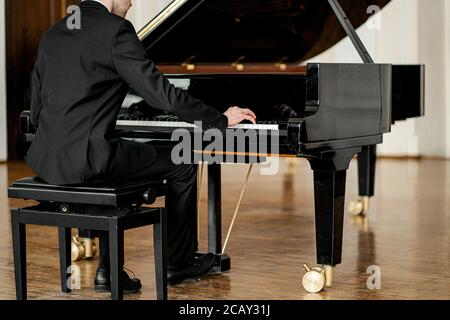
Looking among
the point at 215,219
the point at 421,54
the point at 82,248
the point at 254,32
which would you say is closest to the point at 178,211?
the point at 215,219

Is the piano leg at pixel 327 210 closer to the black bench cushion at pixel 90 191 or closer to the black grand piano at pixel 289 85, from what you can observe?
the black grand piano at pixel 289 85

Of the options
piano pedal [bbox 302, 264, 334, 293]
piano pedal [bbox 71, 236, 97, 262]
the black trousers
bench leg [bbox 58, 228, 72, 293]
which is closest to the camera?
the black trousers

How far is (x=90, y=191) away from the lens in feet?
10.9

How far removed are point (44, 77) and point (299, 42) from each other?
7.89ft

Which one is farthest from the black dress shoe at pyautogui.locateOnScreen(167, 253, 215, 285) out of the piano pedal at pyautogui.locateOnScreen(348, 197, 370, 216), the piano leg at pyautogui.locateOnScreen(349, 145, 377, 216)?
the piano pedal at pyautogui.locateOnScreen(348, 197, 370, 216)

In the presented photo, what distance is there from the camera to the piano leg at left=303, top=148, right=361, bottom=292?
380 centimetres

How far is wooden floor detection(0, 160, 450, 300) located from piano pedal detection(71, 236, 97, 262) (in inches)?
2.9

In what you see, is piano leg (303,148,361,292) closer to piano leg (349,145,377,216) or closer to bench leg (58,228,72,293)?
bench leg (58,228,72,293)

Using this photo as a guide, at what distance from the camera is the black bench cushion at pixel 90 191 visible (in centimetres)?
329

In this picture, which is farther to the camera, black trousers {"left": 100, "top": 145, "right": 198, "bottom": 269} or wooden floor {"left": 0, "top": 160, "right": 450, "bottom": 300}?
wooden floor {"left": 0, "top": 160, "right": 450, "bottom": 300}

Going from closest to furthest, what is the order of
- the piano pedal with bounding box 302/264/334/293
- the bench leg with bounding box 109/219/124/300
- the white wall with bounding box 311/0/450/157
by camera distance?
the bench leg with bounding box 109/219/124/300, the piano pedal with bounding box 302/264/334/293, the white wall with bounding box 311/0/450/157

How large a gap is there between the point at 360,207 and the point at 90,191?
3218 mm

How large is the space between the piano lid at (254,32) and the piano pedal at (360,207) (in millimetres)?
1136

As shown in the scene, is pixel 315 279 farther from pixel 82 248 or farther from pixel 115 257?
pixel 82 248
